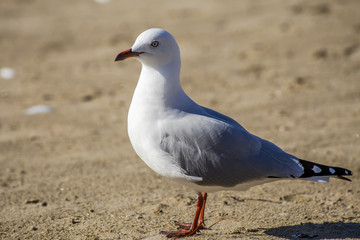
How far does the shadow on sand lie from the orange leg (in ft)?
1.71

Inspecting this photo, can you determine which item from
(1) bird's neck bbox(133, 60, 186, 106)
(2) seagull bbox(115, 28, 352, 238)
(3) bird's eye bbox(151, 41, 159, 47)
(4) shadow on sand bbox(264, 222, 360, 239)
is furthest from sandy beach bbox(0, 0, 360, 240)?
(3) bird's eye bbox(151, 41, 159, 47)

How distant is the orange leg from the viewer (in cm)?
378

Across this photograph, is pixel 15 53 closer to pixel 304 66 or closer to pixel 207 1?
pixel 207 1

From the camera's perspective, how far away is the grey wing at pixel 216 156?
3637 millimetres

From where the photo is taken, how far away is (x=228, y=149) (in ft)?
12.0

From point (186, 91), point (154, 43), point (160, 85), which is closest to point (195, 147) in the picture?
point (160, 85)

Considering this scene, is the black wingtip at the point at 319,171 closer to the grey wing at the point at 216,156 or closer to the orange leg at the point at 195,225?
the grey wing at the point at 216,156

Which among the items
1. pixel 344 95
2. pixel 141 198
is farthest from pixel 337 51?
pixel 141 198

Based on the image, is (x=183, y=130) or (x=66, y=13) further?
(x=66, y=13)

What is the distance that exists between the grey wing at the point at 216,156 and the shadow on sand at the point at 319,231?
1.61 ft

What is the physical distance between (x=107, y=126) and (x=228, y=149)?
2.95 m

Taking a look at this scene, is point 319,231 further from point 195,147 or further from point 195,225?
point 195,147

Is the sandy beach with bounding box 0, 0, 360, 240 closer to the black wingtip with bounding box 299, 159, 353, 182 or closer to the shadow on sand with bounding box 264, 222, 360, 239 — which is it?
the shadow on sand with bounding box 264, 222, 360, 239

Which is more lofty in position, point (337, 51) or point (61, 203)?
point (337, 51)
